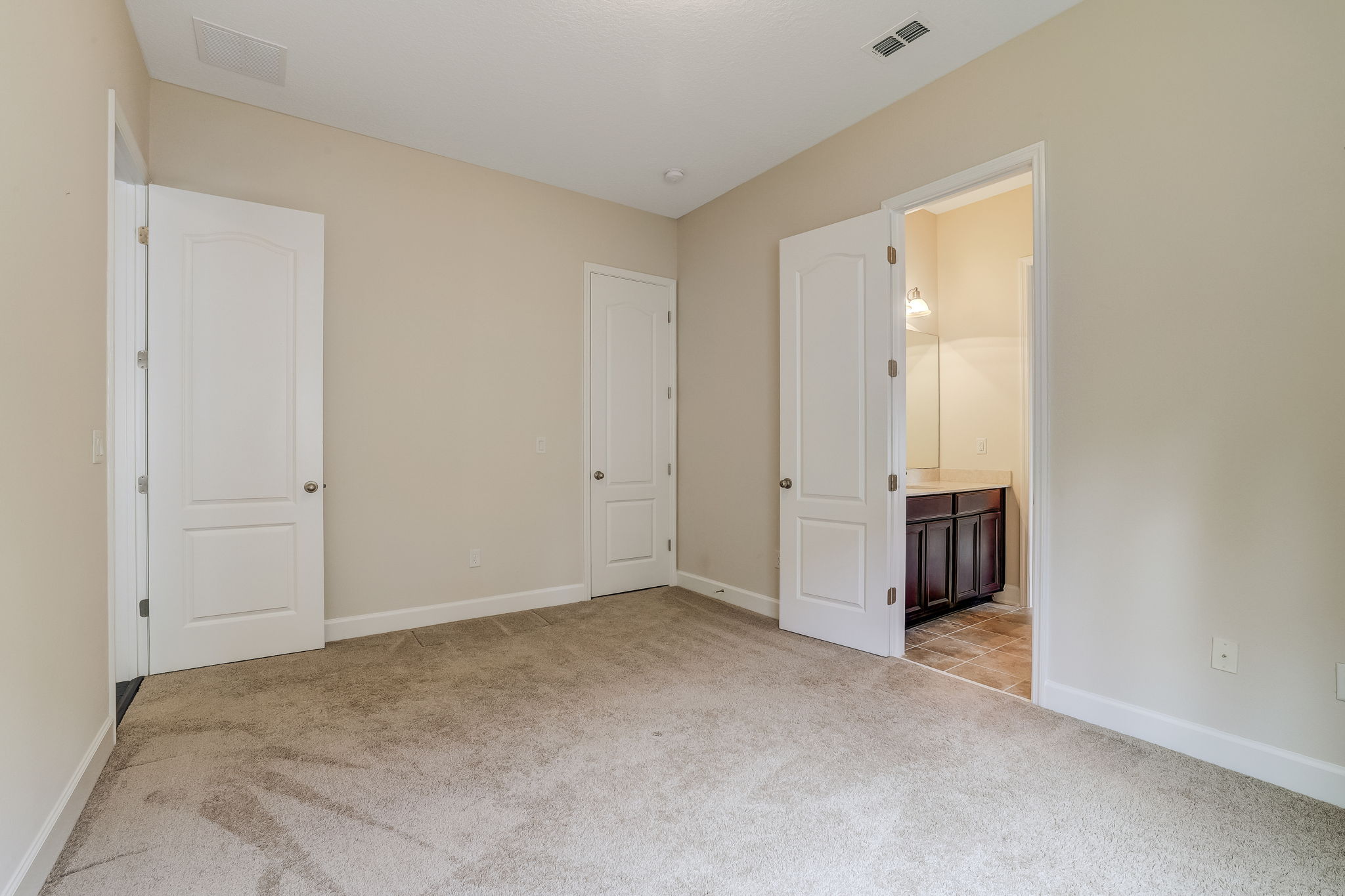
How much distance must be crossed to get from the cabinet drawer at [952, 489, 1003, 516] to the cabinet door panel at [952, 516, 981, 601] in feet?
0.19

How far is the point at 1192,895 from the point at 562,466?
3.68 metres

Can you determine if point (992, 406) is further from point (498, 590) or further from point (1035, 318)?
point (498, 590)

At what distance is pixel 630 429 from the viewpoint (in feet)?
15.6

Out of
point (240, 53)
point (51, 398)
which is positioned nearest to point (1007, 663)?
point (51, 398)

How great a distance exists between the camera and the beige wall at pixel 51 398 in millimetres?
1520

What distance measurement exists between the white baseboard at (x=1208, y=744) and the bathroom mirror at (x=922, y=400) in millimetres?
2380

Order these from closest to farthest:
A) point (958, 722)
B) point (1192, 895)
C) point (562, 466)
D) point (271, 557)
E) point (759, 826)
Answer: point (1192, 895)
point (759, 826)
point (958, 722)
point (271, 557)
point (562, 466)

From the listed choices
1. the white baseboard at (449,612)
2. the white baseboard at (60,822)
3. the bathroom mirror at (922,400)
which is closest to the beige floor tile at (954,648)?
the bathroom mirror at (922,400)

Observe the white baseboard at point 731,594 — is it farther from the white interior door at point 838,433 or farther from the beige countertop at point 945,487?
the beige countertop at point 945,487

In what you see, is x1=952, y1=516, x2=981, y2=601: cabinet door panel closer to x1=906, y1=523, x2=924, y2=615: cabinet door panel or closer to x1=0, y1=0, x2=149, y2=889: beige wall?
x1=906, y1=523, x2=924, y2=615: cabinet door panel

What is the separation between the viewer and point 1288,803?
6.51 ft

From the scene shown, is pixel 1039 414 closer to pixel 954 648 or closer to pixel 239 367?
pixel 954 648

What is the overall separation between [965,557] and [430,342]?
375cm

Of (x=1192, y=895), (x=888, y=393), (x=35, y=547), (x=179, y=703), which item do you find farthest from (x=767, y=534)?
(x=35, y=547)
